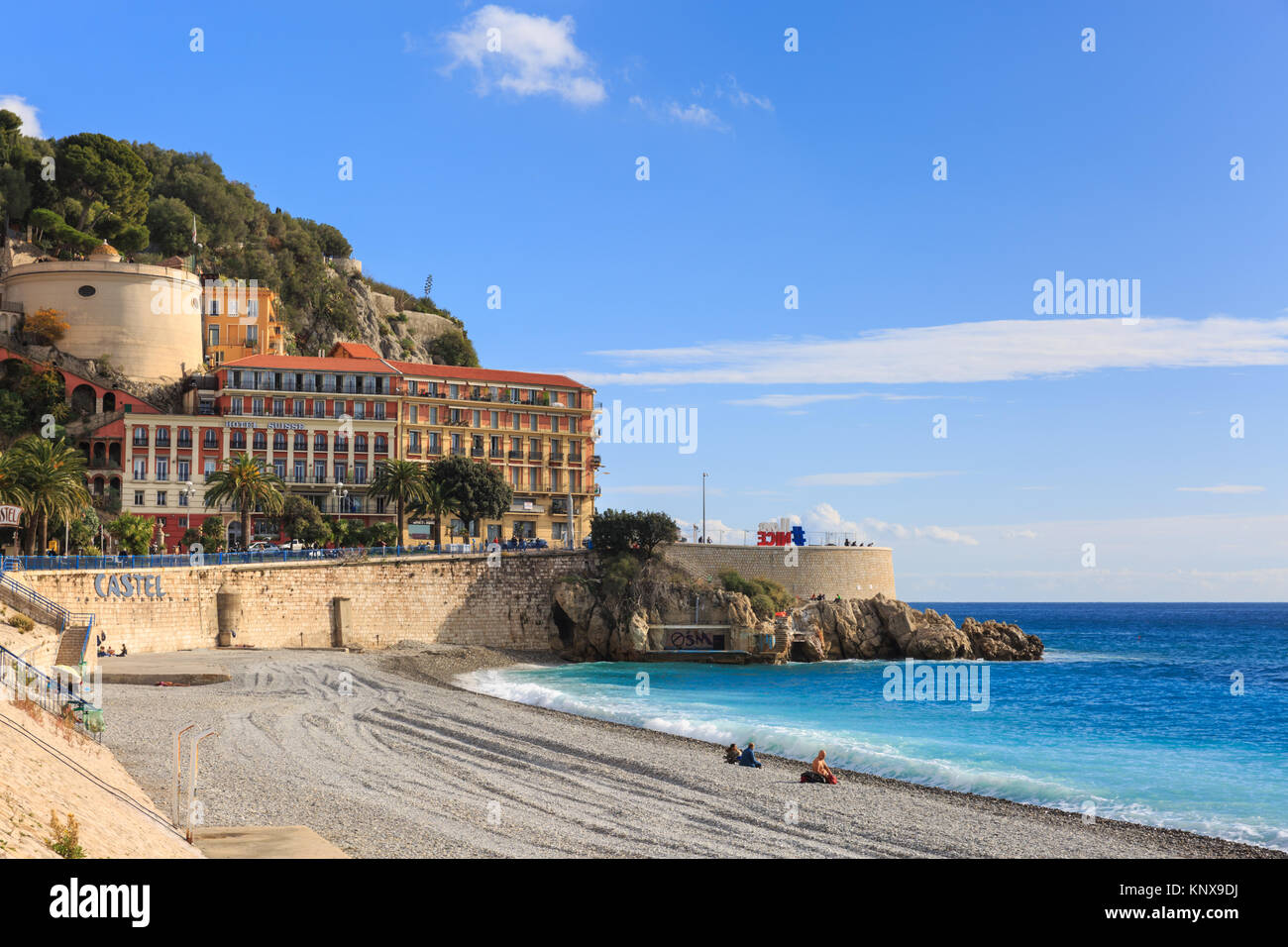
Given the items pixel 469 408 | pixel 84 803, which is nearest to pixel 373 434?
pixel 469 408

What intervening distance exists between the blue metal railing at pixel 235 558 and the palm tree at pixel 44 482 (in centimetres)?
284

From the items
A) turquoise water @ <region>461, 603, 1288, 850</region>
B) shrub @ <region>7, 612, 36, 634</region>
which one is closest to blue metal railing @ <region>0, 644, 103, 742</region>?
shrub @ <region>7, 612, 36, 634</region>

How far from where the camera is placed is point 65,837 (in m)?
12.4

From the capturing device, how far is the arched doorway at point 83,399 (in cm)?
7919

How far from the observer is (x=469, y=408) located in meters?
89.2

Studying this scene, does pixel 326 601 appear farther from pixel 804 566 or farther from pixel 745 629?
pixel 804 566

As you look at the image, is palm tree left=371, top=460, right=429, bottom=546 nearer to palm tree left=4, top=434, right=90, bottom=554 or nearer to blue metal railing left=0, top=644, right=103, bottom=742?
palm tree left=4, top=434, right=90, bottom=554

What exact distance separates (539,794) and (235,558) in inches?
1620

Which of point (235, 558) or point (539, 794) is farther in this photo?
point (235, 558)

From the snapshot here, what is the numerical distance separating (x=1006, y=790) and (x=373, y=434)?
65294 mm

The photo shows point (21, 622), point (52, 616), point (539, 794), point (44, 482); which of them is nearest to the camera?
point (539, 794)
